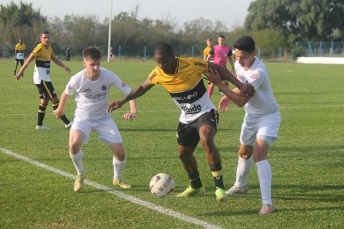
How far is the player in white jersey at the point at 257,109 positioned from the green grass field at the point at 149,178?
0.46 meters

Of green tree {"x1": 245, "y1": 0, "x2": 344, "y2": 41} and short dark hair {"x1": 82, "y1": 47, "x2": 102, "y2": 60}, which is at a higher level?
green tree {"x1": 245, "y1": 0, "x2": 344, "y2": 41}

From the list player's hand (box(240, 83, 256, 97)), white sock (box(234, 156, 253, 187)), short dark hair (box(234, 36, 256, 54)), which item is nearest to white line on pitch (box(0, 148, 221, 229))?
white sock (box(234, 156, 253, 187))

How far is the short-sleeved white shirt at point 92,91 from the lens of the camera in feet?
21.2

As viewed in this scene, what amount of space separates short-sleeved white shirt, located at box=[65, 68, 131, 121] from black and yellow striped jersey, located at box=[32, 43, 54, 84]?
5390 millimetres

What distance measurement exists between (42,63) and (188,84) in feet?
22.7

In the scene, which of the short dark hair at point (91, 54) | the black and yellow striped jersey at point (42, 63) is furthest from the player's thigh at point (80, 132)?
the black and yellow striped jersey at point (42, 63)

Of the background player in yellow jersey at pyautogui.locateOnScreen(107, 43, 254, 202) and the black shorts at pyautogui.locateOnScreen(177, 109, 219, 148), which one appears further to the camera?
the black shorts at pyautogui.locateOnScreen(177, 109, 219, 148)

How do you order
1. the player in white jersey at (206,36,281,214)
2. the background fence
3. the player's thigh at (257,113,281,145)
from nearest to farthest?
1. the player in white jersey at (206,36,281,214)
2. the player's thigh at (257,113,281,145)
3. the background fence

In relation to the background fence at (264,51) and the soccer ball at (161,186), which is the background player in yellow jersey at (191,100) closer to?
the soccer ball at (161,186)

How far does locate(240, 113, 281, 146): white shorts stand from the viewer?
5.56 m

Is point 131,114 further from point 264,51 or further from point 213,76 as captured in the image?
point 264,51

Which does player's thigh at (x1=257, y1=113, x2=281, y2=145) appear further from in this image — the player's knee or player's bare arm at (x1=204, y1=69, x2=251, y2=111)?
the player's knee

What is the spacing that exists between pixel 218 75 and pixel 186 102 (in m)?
0.61

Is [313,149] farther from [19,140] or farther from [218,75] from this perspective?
[19,140]
